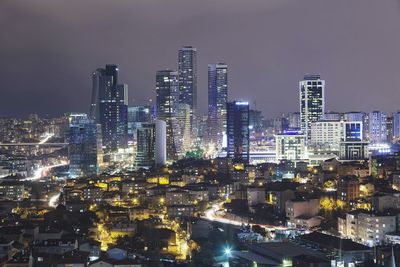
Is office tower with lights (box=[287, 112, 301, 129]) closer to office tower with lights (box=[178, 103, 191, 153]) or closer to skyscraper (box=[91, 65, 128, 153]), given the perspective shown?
office tower with lights (box=[178, 103, 191, 153])

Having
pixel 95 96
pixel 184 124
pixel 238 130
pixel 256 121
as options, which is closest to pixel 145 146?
pixel 238 130

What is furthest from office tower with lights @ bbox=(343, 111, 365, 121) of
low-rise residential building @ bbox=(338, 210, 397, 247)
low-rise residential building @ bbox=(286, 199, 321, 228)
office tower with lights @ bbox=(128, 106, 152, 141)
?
low-rise residential building @ bbox=(338, 210, 397, 247)

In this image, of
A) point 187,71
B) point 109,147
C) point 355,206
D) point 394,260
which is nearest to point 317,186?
point 355,206

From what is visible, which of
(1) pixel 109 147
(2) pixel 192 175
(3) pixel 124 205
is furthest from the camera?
(1) pixel 109 147

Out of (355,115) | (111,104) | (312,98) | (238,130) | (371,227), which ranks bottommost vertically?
(371,227)

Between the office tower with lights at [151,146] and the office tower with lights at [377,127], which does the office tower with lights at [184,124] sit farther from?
the office tower with lights at [377,127]

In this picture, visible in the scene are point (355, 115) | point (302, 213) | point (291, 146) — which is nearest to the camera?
point (302, 213)

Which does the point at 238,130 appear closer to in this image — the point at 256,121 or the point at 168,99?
the point at 168,99

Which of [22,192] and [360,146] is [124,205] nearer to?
[22,192]
